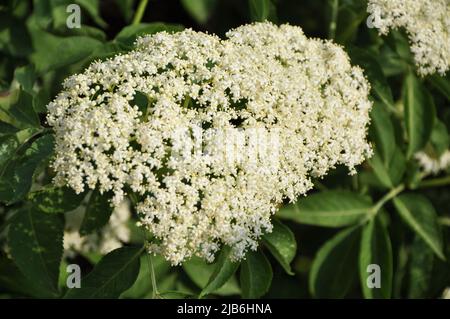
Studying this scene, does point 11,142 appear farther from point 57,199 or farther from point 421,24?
point 421,24

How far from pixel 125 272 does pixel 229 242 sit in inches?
21.7

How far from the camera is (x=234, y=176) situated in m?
2.83

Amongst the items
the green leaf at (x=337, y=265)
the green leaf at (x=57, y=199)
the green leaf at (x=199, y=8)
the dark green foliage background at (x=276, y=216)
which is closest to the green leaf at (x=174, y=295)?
the dark green foliage background at (x=276, y=216)

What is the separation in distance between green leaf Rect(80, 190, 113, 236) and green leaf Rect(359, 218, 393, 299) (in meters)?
1.50

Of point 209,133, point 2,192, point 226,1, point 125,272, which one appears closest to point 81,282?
point 125,272

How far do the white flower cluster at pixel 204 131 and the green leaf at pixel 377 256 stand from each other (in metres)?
0.83

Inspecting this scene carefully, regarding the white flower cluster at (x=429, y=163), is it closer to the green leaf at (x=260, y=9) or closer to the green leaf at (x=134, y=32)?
the green leaf at (x=260, y=9)

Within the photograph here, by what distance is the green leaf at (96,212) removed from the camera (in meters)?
3.08

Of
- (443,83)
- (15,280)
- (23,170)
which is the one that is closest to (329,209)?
(443,83)

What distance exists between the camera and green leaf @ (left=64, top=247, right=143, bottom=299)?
3033mm

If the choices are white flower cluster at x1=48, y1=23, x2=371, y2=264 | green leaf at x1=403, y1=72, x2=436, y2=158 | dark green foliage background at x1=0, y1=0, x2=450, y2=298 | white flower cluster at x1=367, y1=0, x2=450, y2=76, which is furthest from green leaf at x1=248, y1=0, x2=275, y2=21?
green leaf at x1=403, y1=72, x2=436, y2=158

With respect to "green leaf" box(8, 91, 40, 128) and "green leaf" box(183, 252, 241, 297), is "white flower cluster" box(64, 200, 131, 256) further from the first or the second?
"green leaf" box(8, 91, 40, 128)

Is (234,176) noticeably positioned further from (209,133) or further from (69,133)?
(69,133)

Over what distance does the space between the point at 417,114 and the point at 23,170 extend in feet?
6.82
